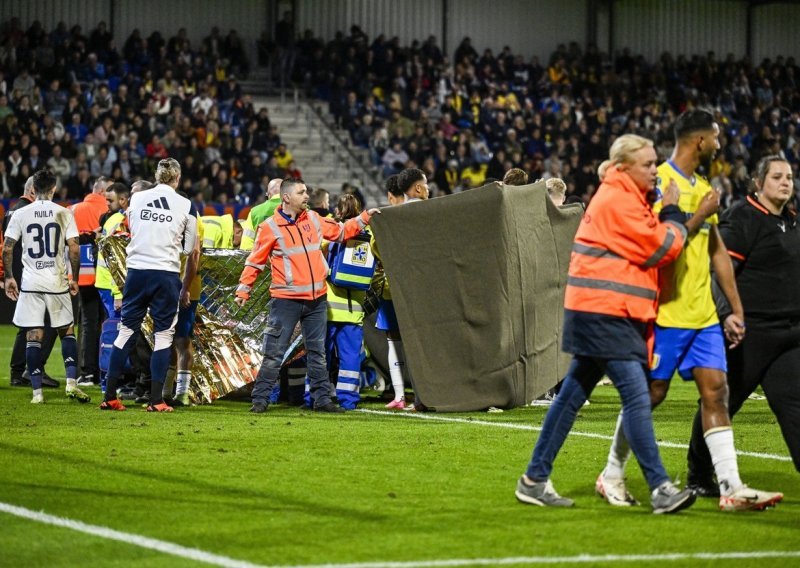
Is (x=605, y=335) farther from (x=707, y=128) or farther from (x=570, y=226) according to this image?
(x=570, y=226)

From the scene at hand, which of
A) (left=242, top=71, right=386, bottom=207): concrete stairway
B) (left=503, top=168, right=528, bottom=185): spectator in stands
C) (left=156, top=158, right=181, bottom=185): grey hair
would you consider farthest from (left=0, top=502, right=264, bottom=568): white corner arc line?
(left=242, top=71, right=386, bottom=207): concrete stairway

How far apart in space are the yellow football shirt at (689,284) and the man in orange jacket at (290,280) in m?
5.07

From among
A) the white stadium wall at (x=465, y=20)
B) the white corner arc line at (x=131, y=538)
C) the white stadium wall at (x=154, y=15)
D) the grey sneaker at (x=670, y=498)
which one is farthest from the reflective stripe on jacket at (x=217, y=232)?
the white stadium wall at (x=465, y=20)

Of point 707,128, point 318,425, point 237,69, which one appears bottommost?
point 318,425

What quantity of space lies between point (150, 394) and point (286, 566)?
261 inches

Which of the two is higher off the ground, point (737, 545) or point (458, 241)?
point (458, 241)

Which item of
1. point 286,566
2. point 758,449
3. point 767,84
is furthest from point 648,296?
point 767,84

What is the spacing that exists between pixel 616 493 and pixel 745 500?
0.67m

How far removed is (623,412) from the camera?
266 inches

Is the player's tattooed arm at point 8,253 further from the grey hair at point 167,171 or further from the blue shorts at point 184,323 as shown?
the grey hair at point 167,171

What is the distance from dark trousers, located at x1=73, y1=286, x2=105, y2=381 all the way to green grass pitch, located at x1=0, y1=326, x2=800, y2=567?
346 centimetres

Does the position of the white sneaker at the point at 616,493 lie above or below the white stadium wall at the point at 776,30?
below

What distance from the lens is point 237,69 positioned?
3300 centimetres

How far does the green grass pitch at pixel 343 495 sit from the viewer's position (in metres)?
5.83
